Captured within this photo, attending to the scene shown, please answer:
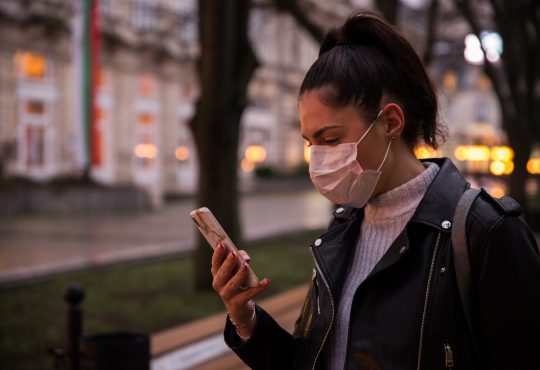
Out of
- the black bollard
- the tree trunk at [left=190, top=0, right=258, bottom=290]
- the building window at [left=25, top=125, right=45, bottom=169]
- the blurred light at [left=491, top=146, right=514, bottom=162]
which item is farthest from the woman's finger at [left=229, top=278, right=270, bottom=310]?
the building window at [left=25, top=125, right=45, bottom=169]

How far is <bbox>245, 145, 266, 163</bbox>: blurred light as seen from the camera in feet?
138

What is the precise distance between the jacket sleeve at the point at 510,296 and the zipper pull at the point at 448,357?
0.09m

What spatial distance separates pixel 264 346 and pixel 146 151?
32248 millimetres

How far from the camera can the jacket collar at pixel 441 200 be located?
5.51 feet

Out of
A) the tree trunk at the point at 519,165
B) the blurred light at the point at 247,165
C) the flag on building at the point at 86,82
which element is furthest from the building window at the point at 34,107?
the tree trunk at the point at 519,165

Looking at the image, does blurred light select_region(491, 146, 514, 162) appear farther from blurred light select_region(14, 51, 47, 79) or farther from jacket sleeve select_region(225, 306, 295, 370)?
blurred light select_region(14, 51, 47, 79)

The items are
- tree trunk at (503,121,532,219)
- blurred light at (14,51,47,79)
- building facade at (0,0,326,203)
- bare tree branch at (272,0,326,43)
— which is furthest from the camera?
blurred light at (14,51,47,79)

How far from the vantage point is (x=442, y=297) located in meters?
1.61

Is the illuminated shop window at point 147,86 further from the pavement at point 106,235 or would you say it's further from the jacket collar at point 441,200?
the jacket collar at point 441,200

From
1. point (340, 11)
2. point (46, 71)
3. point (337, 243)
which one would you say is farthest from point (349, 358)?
point (340, 11)

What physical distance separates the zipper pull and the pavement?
27.7ft

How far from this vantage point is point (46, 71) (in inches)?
1085

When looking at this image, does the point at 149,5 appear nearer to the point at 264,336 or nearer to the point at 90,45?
the point at 90,45

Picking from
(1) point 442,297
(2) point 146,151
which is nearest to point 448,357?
(1) point 442,297
